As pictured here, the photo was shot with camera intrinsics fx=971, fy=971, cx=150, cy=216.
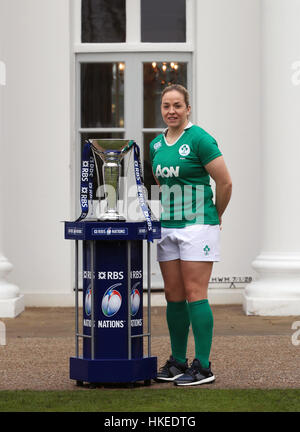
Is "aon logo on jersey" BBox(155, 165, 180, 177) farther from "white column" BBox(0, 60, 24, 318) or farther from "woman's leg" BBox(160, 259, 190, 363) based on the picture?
"white column" BBox(0, 60, 24, 318)

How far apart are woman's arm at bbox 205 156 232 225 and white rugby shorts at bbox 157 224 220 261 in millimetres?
179

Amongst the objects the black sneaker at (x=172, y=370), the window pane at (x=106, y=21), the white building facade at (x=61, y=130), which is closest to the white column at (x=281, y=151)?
the white building facade at (x=61, y=130)

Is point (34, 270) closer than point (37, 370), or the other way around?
point (37, 370)

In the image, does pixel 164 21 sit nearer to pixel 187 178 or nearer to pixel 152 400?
pixel 187 178

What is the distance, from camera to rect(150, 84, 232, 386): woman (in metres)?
6.27

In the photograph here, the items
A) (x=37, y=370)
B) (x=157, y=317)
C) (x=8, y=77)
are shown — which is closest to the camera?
(x=37, y=370)

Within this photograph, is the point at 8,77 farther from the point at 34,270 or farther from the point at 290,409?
the point at 290,409

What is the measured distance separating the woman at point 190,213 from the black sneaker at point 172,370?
110 millimetres

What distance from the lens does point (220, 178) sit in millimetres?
6262

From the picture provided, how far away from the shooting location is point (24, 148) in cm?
1105

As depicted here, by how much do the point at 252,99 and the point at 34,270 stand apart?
316 cm

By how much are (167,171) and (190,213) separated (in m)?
0.31

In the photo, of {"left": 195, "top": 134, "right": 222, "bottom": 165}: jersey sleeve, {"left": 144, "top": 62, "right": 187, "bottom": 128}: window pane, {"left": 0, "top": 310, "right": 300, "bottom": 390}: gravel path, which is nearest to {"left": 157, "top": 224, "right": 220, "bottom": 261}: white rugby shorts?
{"left": 195, "top": 134, "right": 222, "bottom": 165}: jersey sleeve

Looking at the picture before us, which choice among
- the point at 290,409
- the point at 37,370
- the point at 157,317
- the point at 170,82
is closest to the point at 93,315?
the point at 37,370
